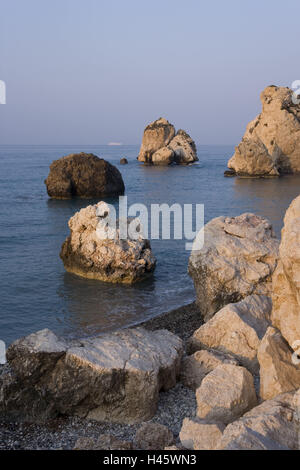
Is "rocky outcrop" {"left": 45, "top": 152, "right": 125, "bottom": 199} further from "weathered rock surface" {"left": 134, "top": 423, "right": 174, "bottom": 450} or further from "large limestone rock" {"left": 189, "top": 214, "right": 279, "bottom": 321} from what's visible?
"weathered rock surface" {"left": 134, "top": 423, "right": 174, "bottom": 450}

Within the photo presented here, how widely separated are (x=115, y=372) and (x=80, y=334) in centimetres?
530

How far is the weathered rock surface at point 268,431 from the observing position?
18.4 feet

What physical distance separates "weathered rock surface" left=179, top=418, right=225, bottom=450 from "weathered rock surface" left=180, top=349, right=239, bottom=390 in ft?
8.44

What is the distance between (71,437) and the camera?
26.5 feet

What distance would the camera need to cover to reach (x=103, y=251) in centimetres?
1839

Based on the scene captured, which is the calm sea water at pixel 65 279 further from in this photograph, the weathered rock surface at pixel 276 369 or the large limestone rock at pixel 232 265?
the weathered rock surface at pixel 276 369

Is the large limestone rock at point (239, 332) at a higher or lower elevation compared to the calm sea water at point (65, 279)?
higher

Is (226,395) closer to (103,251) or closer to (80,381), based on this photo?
(80,381)

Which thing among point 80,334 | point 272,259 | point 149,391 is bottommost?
point 80,334

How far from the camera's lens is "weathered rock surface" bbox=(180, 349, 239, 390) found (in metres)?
9.51

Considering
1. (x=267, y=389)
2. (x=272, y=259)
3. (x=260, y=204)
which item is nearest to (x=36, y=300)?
(x=272, y=259)

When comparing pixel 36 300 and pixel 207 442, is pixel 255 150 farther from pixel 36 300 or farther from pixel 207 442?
pixel 207 442

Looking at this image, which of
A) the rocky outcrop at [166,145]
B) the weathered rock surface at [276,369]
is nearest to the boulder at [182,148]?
the rocky outcrop at [166,145]

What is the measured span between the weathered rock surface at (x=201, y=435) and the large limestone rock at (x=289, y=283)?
211cm
